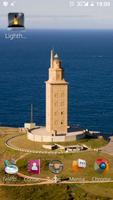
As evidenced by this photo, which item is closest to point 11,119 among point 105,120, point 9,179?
point 105,120

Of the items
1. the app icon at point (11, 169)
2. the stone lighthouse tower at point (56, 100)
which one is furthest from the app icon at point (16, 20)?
the stone lighthouse tower at point (56, 100)

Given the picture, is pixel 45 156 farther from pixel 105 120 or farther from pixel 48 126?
pixel 105 120

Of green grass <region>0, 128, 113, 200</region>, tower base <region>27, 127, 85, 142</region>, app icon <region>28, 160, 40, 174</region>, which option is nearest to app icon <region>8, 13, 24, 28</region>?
green grass <region>0, 128, 113, 200</region>

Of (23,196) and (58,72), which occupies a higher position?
(58,72)

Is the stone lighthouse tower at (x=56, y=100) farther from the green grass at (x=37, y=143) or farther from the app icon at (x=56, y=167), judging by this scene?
the app icon at (x=56, y=167)

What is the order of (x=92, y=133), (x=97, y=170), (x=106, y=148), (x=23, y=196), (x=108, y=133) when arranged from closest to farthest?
1. (x=23, y=196)
2. (x=97, y=170)
3. (x=106, y=148)
4. (x=92, y=133)
5. (x=108, y=133)

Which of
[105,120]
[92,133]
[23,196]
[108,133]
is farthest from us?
[105,120]

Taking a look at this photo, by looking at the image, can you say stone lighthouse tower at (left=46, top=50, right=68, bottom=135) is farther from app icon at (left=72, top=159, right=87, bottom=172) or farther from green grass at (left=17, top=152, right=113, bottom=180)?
app icon at (left=72, top=159, right=87, bottom=172)
